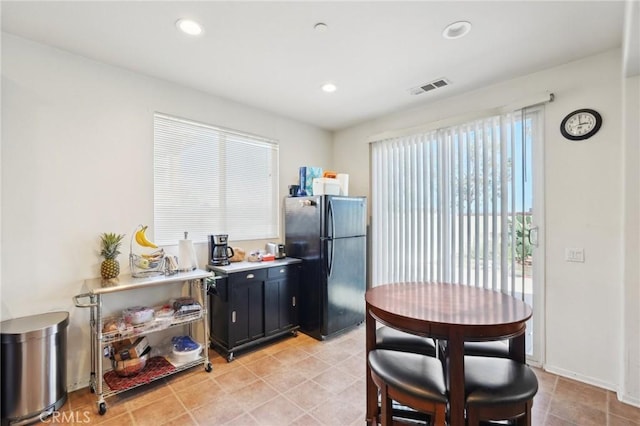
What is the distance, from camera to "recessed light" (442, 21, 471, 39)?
2.03m

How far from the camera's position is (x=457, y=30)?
2104mm

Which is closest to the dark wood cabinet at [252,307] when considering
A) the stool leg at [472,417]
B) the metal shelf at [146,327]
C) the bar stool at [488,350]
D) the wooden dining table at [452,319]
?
the metal shelf at [146,327]

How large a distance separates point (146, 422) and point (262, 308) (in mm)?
1353

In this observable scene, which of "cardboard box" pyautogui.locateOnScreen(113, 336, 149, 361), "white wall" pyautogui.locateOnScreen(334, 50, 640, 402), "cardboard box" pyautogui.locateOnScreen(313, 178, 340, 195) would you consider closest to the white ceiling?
"white wall" pyautogui.locateOnScreen(334, 50, 640, 402)

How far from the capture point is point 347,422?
2.01 metres

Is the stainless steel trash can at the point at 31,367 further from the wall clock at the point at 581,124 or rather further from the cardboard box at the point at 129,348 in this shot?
the wall clock at the point at 581,124

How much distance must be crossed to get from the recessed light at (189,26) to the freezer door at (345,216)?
194 centimetres

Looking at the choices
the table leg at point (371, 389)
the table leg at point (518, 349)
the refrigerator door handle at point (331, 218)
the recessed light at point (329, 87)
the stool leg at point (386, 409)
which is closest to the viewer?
the stool leg at point (386, 409)

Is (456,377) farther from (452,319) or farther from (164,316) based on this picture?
(164,316)

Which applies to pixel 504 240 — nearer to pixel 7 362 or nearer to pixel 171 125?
pixel 171 125

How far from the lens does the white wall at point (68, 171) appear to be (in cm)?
215

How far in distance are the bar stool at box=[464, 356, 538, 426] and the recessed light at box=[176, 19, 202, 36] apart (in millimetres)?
2829

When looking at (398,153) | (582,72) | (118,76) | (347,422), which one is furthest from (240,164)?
(582,72)

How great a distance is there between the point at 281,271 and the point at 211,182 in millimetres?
1299
